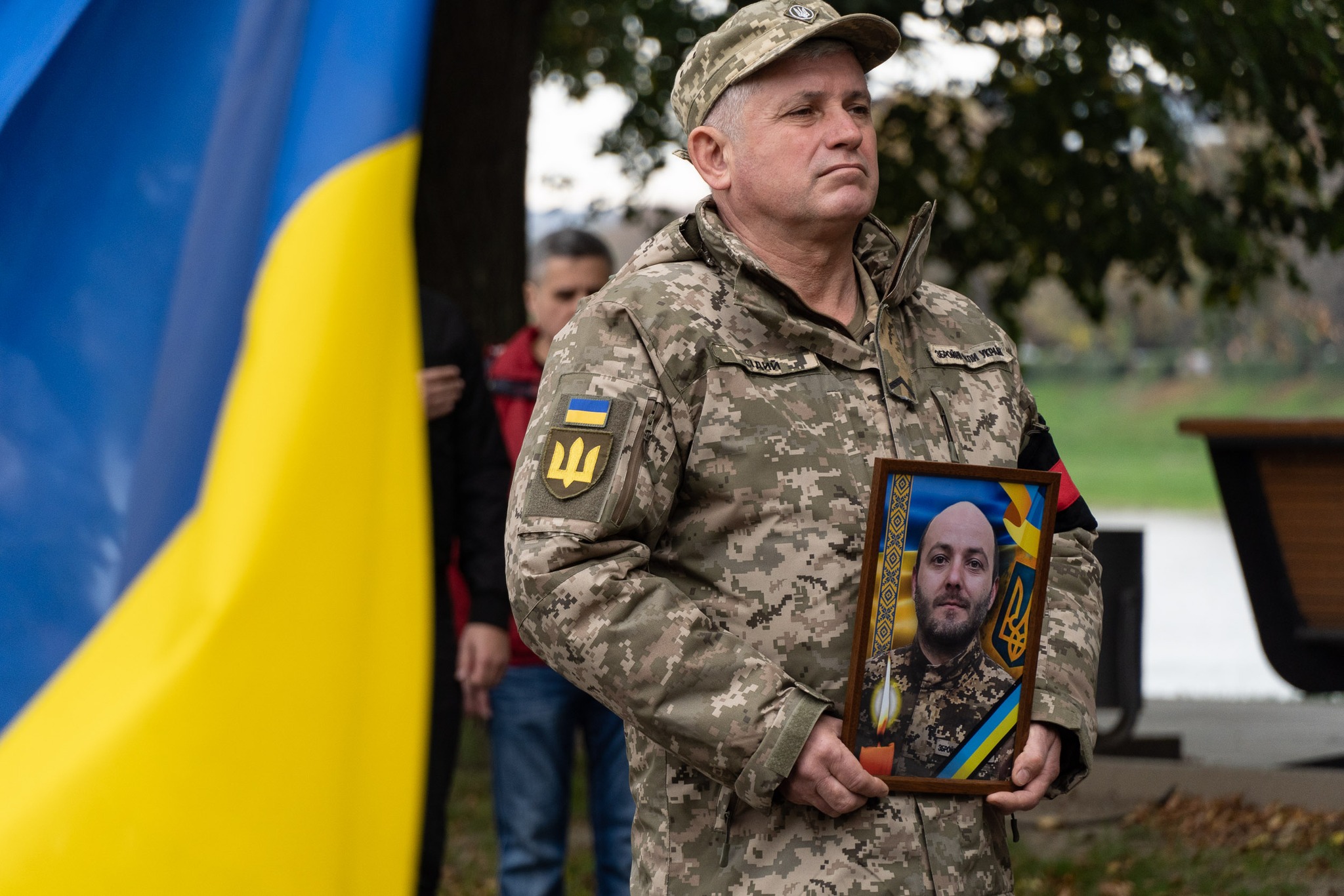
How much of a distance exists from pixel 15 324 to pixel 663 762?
117cm

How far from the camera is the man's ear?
2.55 meters

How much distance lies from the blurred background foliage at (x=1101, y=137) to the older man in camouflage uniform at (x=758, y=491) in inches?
160

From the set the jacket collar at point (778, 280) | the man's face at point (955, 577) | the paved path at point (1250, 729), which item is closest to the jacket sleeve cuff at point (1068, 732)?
the man's face at point (955, 577)

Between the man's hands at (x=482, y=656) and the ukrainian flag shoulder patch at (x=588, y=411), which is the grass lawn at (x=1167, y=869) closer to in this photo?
the man's hands at (x=482, y=656)

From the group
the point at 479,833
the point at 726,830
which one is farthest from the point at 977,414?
the point at 479,833

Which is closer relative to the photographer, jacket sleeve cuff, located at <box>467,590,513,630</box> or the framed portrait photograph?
the framed portrait photograph

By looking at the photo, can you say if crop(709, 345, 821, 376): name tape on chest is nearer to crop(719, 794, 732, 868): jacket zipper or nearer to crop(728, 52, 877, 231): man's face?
crop(728, 52, 877, 231): man's face

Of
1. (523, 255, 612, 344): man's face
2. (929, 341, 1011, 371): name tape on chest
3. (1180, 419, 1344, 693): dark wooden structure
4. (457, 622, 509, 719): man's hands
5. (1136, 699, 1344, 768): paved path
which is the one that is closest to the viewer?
(929, 341, 1011, 371): name tape on chest

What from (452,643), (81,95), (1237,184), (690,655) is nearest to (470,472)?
(452,643)

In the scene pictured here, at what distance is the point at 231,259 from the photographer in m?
2.45

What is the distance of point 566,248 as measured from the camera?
185 inches

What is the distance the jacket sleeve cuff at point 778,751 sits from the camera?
220 centimetres

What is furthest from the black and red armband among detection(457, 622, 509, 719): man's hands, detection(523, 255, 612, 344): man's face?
detection(523, 255, 612, 344): man's face

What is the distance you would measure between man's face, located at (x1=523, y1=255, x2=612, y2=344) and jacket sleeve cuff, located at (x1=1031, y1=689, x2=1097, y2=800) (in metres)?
2.43
